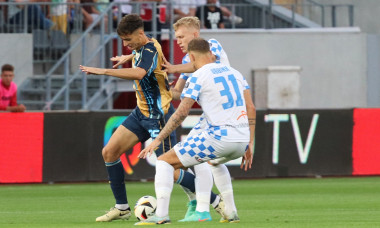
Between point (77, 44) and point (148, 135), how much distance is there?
9680 millimetres

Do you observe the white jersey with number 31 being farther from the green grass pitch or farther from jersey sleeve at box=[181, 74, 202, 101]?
the green grass pitch

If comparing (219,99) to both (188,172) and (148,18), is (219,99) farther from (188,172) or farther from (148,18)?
(148,18)

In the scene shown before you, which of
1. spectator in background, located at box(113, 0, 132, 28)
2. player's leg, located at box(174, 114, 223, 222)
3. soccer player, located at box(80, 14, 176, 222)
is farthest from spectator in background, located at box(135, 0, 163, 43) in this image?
player's leg, located at box(174, 114, 223, 222)

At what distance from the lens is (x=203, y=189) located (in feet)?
31.2

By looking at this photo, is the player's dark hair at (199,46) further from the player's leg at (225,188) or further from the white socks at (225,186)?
the white socks at (225,186)

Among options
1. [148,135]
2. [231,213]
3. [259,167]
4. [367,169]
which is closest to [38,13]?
[259,167]

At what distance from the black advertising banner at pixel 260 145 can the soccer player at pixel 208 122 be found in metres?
8.12

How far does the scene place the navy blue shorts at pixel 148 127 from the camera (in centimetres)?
1012

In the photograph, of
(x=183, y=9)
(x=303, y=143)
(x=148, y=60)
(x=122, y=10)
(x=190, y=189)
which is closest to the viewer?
(x=148, y=60)

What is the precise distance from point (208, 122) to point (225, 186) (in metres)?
0.76

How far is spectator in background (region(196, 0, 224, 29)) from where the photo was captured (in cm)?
2189

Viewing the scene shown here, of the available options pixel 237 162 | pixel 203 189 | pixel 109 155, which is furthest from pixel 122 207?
pixel 237 162

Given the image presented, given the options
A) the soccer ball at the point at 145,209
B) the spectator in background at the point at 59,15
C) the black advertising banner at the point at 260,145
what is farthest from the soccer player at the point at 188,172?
the spectator in background at the point at 59,15

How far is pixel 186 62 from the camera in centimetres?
1019
